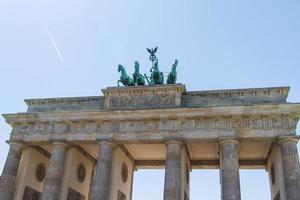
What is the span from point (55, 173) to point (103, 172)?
3.38 metres

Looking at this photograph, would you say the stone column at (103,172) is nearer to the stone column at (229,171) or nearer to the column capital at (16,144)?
the column capital at (16,144)

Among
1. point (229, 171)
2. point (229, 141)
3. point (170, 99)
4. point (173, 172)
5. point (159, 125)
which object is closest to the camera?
point (229, 171)

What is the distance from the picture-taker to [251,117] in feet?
68.8

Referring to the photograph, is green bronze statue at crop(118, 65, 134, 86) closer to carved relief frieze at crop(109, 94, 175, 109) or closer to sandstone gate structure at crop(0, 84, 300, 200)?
sandstone gate structure at crop(0, 84, 300, 200)

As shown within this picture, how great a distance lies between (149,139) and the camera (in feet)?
71.4

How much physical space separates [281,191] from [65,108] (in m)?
16.1

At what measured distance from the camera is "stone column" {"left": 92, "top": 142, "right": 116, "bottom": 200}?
2075cm

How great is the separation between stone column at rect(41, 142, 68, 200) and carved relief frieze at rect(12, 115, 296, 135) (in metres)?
1.20

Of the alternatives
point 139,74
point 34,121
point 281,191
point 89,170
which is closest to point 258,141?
point 281,191

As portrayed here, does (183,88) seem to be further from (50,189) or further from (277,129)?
(50,189)

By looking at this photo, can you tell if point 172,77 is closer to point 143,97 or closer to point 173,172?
point 143,97

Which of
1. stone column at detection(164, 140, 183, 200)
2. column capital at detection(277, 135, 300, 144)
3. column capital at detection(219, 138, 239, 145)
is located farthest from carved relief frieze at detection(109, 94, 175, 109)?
column capital at detection(277, 135, 300, 144)

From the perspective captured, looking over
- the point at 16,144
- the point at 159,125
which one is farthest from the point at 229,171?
the point at 16,144

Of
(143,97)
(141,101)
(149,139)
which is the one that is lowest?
(149,139)
